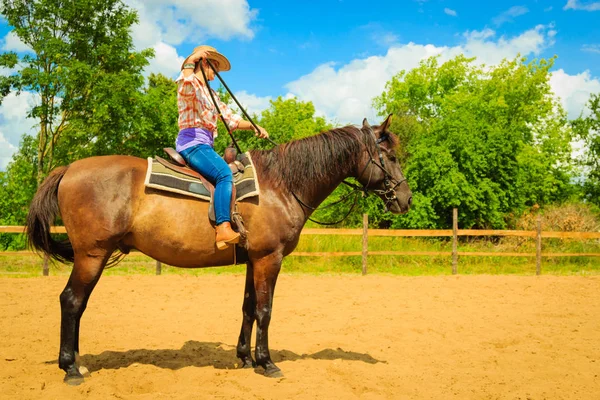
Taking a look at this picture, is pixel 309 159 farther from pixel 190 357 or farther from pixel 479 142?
pixel 479 142

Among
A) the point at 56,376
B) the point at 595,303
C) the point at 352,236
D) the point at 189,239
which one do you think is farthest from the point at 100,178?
the point at 352,236

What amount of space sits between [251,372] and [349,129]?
106 inches

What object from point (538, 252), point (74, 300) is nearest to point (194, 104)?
point (74, 300)

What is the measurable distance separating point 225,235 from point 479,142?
703 inches

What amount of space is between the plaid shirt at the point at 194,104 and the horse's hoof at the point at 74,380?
2508 mm

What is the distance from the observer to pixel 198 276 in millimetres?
11836

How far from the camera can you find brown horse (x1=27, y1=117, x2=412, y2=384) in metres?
4.08

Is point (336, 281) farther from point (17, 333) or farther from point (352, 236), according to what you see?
point (17, 333)

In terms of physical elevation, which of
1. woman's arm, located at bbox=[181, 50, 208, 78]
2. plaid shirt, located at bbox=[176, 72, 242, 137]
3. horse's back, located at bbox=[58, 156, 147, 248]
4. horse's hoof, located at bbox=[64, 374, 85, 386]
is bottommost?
horse's hoof, located at bbox=[64, 374, 85, 386]

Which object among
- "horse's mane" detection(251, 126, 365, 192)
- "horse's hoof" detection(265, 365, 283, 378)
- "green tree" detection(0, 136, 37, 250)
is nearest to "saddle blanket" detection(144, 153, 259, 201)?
"horse's mane" detection(251, 126, 365, 192)

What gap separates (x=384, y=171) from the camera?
15.2 feet

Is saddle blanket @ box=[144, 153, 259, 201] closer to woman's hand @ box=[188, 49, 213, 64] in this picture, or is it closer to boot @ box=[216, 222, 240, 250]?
boot @ box=[216, 222, 240, 250]

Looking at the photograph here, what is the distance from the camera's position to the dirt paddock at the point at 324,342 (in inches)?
157

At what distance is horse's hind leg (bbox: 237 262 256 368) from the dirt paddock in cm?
16
